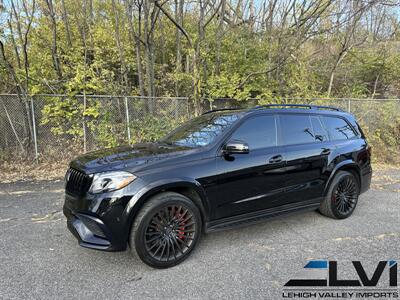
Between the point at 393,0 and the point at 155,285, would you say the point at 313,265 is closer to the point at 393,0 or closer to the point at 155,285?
the point at 155,285

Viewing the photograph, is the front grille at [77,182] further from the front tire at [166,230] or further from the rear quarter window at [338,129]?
the rear quarter window at [338,129]

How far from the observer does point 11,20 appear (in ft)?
28.0

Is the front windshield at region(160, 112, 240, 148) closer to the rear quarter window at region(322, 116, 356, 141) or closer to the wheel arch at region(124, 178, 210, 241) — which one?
the wheel arch at region(124, 178, 210, 241)

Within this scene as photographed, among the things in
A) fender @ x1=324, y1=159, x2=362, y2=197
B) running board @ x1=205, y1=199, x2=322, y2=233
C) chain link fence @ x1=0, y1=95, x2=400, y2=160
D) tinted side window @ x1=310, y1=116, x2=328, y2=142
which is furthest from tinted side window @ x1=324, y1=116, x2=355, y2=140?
chain link fence @ x1=0, y1=95, x2=400, y2=160

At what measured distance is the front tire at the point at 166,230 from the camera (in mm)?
2982

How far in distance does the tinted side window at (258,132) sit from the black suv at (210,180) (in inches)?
0.6

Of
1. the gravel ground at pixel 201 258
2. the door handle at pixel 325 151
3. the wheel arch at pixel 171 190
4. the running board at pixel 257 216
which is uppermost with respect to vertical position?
the door handle at pixel 325 151

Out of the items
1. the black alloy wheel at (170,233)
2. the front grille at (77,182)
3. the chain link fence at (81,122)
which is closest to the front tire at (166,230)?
the black alloy wheel at (170,233)

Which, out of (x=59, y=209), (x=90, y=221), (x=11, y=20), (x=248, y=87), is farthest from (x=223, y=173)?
(x=11, y=20)

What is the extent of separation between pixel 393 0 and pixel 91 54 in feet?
35.4

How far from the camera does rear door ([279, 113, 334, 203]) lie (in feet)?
13.1

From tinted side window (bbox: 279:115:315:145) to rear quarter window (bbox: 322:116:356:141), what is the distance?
1.46ft

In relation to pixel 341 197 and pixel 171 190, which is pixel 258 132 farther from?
pixel 341 197

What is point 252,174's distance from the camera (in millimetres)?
3609
